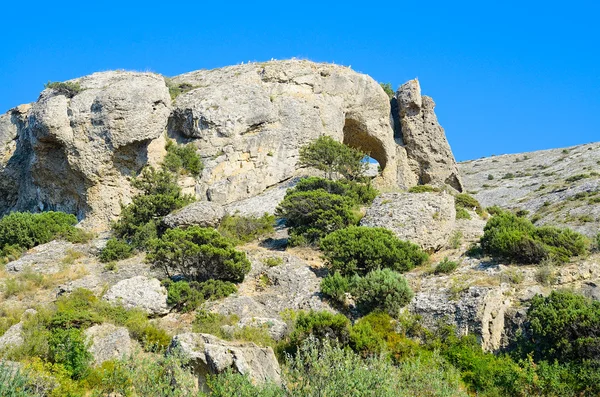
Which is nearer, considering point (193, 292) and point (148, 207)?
point (193, 292)

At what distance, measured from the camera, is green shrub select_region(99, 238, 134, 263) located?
25.9m

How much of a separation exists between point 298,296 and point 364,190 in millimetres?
11907

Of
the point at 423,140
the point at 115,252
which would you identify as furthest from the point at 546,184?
the point at 115,252

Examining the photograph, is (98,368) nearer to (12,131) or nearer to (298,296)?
(298,296)

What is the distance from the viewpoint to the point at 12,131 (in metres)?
38.5

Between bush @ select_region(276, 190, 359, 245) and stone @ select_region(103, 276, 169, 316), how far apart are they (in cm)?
701

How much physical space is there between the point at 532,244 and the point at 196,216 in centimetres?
1324

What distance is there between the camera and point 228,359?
14469 mm

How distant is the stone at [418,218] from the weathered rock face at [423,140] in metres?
14.9

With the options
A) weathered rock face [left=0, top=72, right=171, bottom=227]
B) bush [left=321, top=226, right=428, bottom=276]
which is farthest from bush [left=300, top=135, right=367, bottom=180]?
bush [left=321, top=226, right=428, bottom=276]

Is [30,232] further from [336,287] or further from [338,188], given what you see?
[336,287]

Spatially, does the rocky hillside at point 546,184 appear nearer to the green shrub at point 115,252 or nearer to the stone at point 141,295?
the stone at point 141,295

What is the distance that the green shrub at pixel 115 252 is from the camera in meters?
25.9

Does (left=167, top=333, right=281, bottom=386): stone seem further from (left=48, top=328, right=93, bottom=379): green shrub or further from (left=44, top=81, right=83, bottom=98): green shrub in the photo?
(left=44, top=81, right=83, bottom=98): green shrub
